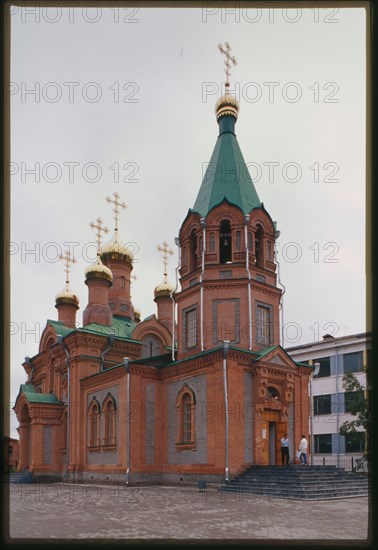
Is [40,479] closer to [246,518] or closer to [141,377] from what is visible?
[141,377]

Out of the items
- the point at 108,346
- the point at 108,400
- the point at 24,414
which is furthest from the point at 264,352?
the point at 24,414

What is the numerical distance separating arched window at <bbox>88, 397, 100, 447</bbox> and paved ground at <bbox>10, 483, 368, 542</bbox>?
765 centimetres

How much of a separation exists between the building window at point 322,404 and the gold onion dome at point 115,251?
15003mm

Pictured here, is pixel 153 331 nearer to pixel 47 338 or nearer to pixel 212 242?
pixel 47 338

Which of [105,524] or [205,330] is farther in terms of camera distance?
[205,330]

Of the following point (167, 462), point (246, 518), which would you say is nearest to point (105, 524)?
point (246, 518)

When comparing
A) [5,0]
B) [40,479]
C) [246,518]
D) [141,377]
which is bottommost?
[40,479]

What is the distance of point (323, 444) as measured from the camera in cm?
3412

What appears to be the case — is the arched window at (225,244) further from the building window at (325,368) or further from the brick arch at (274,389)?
the building window at (325,368)

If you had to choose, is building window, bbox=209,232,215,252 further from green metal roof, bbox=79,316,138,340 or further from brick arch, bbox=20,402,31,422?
brick arch, bbox=20,402,31,422

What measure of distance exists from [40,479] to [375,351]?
81.7ft

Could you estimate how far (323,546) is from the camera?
364 cm

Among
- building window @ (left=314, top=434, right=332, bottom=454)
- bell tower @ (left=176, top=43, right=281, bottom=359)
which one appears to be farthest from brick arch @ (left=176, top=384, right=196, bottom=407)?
building window @ (left=314, top=434, right=332, bottom=454)

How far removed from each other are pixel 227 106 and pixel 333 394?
781 inches
